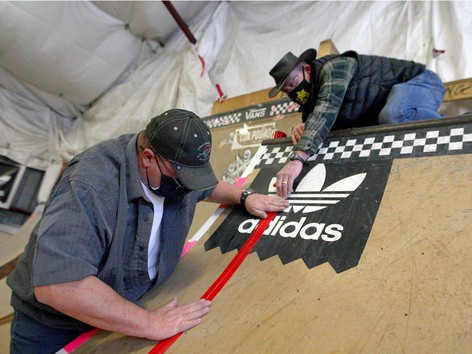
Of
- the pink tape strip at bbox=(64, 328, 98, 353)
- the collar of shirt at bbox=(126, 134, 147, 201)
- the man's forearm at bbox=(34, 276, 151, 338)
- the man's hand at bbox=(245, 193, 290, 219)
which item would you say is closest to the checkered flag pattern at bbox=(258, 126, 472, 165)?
the man's hand at bbox=(245, 193, 290, 219)

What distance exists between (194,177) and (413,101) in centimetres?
103

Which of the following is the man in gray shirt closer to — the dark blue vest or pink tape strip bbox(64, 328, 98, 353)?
pink tape strip bbox(64, 328, 98, 353)

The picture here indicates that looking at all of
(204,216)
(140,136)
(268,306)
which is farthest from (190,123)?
(204,216)

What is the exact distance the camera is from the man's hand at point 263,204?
1136 mm

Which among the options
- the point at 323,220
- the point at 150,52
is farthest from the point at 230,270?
the point at 150,52

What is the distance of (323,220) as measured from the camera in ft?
3.23

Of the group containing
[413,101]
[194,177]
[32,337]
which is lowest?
[413,101]

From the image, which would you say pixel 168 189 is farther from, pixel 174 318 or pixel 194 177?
pixel 174 318

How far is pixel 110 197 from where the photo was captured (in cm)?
86

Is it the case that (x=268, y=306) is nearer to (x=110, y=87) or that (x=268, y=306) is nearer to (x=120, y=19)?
(x=120, y=19)

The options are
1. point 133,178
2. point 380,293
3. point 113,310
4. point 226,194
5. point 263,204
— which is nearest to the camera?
point 380,293

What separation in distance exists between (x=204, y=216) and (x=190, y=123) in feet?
3.51

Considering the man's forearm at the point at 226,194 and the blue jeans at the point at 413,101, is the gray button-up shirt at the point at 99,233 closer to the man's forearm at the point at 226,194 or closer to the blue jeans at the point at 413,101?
the man's forearm at the point at 226,194

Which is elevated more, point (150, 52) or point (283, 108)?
point (150, 52)
